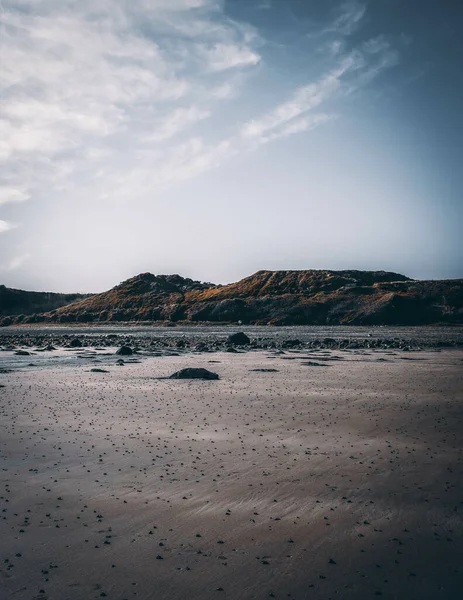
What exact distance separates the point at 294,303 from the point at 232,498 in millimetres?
127129

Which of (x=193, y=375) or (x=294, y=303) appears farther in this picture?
(x=294, y=303)

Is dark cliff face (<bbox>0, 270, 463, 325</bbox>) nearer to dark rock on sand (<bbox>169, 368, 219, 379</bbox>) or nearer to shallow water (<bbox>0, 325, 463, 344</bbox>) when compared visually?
shallow water (<bbox>0, 325, 463, 344</bbox>)

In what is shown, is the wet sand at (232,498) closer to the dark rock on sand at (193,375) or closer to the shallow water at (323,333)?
the dark rock on sand at (193,375)

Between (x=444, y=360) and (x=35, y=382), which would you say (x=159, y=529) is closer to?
(x=35, y=382)

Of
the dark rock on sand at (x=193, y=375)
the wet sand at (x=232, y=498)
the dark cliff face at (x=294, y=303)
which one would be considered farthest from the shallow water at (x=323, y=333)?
the wet sand at (x=232, y=498)

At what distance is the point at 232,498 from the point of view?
921 cm

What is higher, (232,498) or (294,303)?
(294,303)

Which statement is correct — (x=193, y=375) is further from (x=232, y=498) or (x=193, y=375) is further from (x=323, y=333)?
Answer: (x=323, y=333)

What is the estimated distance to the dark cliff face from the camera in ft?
396

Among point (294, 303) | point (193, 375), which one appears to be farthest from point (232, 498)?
point (294, 303)

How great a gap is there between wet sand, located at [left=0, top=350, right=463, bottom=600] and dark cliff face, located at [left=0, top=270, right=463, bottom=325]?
108 metres

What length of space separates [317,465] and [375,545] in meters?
3.61

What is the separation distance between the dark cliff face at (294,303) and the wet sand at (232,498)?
107885 millimetres

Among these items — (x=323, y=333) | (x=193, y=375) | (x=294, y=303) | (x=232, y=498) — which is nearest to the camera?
(x=232, y=498)
